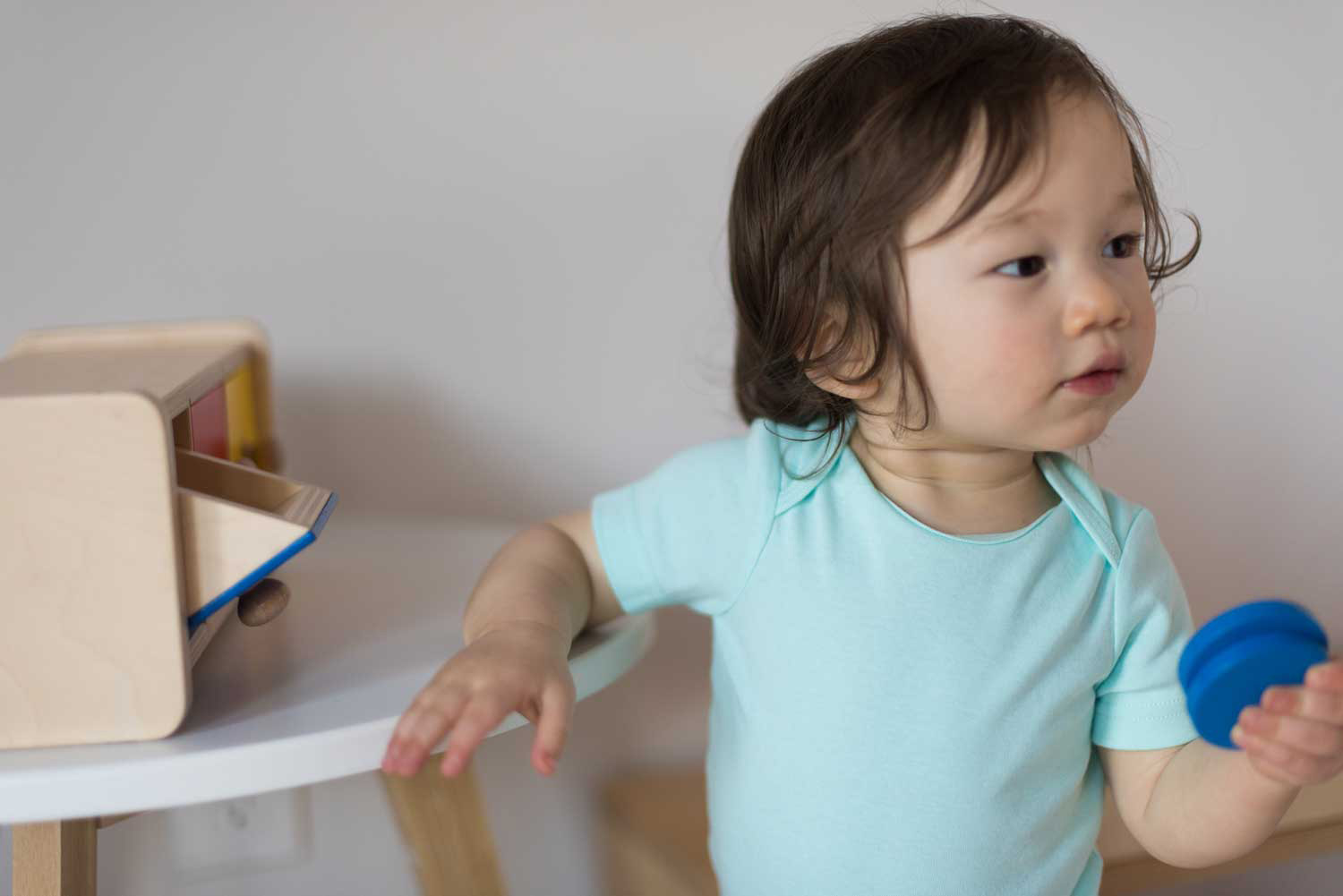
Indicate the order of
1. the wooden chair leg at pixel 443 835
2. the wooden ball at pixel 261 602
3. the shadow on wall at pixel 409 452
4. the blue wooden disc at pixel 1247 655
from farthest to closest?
the shadow on wall at pixel 409 452 → the wooden chair leg at pixel 443 835 → the wooden ball at pixel 261 602 → the blue wooden disc at pixel 1247 655

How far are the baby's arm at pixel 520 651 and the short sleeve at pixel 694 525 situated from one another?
17mm

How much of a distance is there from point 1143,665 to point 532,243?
0.53m

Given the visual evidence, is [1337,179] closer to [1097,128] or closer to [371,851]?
[1097,128]

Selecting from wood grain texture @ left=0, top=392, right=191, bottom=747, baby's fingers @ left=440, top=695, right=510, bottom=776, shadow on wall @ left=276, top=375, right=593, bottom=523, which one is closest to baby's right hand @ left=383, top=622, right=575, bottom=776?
baby's fingers @ left=440, top=695, right=510, bottom=776

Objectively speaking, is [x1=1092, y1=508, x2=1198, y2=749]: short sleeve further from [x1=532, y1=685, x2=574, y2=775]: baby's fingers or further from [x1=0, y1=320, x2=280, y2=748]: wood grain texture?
[x1=0, y1=320, x2=280, y2=748]: wood grain texture

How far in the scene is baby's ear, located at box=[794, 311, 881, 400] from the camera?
0.66 m

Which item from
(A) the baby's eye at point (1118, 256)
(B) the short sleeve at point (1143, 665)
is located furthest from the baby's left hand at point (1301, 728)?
(A) the baby's eye at point (1118, 256)

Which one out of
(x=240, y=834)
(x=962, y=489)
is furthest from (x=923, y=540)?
(x=240, y=834)

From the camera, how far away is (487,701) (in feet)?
1.87

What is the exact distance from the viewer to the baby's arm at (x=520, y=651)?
0.55 m

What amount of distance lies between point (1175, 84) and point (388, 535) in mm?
747

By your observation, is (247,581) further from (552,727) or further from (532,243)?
(532,243)

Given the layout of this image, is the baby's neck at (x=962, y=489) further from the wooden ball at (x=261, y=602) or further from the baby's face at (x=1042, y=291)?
the wooden ball at (x=261, y=602)

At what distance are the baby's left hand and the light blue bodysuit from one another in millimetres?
112
